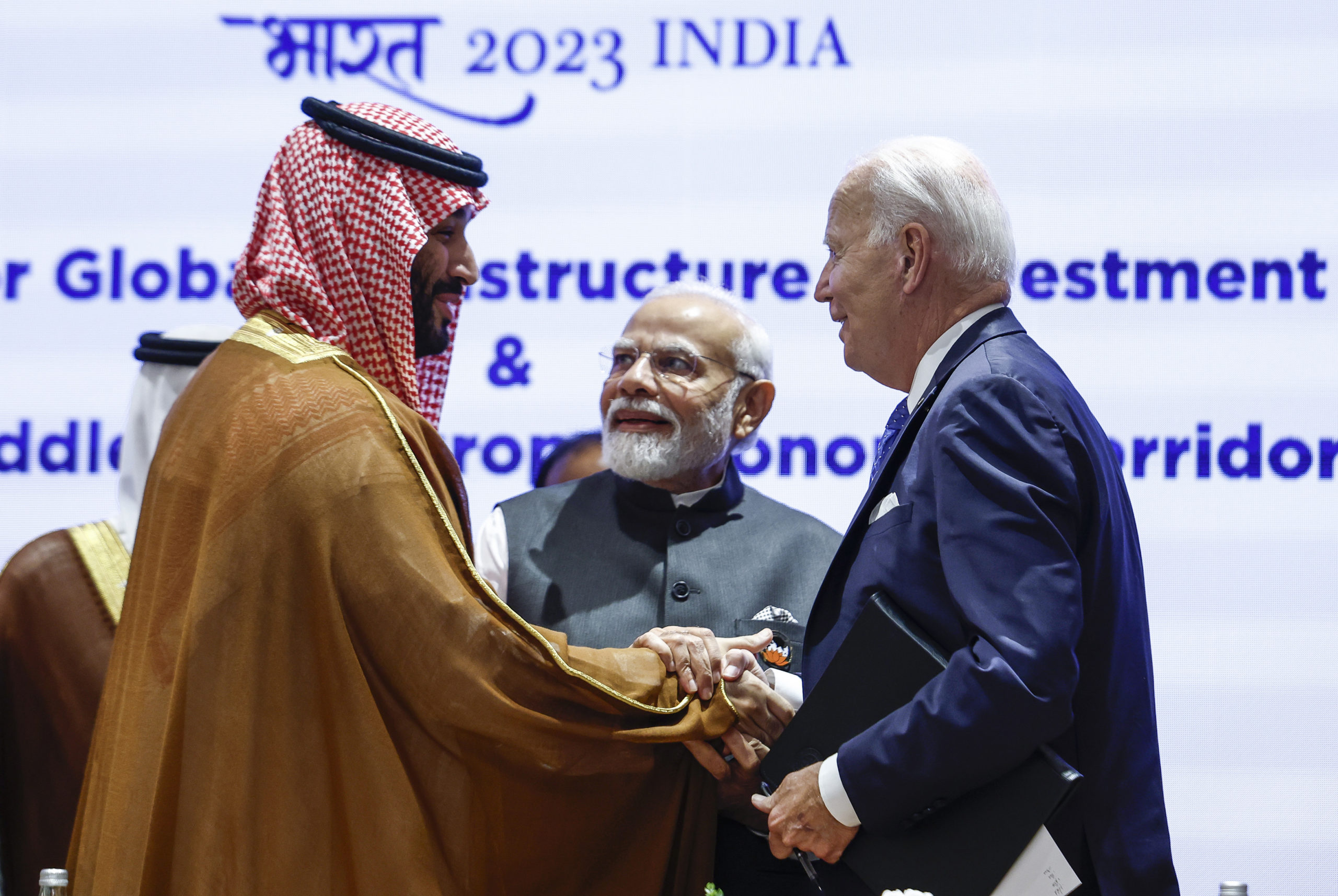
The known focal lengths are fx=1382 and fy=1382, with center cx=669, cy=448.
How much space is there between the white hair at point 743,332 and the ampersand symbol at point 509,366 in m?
0.68

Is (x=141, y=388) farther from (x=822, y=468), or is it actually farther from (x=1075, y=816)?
(x=1075, y=816)

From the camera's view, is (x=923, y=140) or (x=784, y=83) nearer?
(x=923, y=140)

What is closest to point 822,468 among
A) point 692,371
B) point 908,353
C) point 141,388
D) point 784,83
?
point 692,371

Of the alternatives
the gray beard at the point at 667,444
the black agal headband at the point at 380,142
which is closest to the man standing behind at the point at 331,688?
the black agal headband at the point at 380,142

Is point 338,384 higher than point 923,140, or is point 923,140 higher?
point 923,140

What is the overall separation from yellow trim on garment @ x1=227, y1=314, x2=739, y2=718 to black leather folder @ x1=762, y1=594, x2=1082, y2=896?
1.21ft

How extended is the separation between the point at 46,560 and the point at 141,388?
28.0 inches

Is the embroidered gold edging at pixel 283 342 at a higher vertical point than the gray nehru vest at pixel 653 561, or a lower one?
higher

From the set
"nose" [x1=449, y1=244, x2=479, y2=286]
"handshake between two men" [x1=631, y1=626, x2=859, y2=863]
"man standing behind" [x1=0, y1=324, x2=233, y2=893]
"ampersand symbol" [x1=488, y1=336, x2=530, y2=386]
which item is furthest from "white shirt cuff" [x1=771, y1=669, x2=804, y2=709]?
"ampersand symbol" [x1=488, y1=336, x2=530, y2=386]

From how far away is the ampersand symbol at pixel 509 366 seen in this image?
4.45 m

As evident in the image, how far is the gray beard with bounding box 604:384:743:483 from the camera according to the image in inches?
141

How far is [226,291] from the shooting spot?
457 centimetres

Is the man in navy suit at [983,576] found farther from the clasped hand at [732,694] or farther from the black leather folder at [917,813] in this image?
the clasped hand at [732,694]

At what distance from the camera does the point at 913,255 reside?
2533mm
